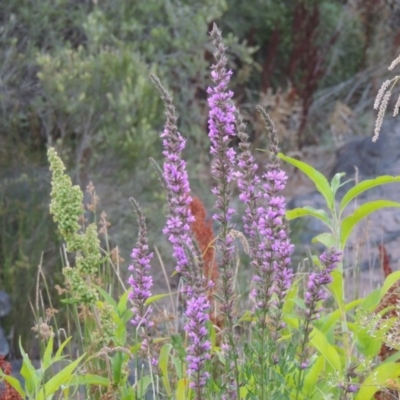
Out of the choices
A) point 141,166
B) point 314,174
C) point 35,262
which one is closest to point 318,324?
point 314,174

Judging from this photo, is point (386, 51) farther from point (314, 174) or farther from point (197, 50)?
point (314, 174)

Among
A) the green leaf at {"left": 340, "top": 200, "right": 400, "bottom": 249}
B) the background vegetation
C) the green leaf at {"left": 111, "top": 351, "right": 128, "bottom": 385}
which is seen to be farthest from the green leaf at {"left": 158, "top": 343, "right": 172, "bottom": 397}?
the background vegetation

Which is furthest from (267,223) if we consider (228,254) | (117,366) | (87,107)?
(87,107)

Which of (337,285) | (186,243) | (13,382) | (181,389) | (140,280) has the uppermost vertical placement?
(186,243)

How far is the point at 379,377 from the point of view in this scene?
9.31 feet

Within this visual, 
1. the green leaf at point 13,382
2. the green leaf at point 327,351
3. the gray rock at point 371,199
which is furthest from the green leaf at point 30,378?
the gray rock at point 371,199

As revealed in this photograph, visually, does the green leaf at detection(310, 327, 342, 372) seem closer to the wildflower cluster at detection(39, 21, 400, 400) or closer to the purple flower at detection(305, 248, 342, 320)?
the wildflower cluster at detection(39, 21, 400, 400)

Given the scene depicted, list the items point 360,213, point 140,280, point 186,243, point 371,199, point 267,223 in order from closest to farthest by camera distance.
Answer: point 186,243 → point 267,223 → point 140,280 → point 360,213 → point 371,199

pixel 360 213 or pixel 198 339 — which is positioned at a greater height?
pixel 360 213

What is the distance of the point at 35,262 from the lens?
6.16m

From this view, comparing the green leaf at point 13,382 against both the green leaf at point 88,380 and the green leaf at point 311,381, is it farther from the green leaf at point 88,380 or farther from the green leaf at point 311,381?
the green leaf at point 311,381

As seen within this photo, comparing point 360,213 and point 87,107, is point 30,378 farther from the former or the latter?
point 87,107

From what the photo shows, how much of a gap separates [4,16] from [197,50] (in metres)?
1.73

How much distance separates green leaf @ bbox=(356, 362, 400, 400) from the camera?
280 centimetres
